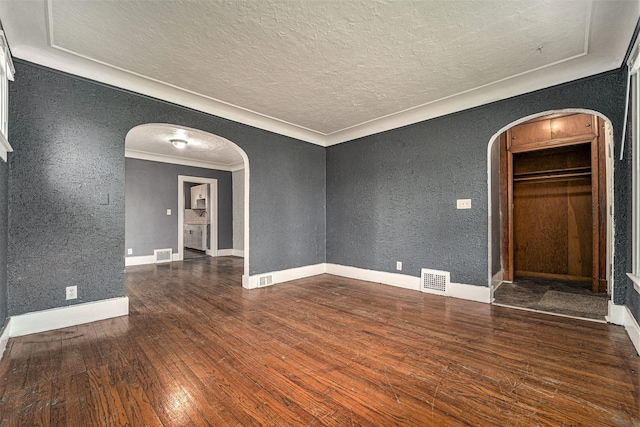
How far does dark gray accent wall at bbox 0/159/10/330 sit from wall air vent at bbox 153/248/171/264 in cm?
440

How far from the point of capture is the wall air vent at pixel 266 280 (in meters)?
4.18

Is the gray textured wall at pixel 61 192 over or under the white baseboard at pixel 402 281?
over

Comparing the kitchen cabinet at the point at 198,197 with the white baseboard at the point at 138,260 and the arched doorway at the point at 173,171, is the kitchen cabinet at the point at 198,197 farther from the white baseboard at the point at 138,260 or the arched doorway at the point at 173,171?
the white baseboard at the point at 138,260

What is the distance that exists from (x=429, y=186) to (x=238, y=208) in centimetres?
558

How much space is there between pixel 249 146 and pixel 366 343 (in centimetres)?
317

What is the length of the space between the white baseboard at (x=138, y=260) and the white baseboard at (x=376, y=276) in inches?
173

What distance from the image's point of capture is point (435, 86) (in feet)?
10.5

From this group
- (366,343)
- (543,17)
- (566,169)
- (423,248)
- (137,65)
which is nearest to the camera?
(543,17)

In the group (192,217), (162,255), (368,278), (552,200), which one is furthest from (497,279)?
(192,217)

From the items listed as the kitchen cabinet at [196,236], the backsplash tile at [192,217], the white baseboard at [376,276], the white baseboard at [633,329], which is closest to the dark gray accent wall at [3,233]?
the white baseboard at [376,276]

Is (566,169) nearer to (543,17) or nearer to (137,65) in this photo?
(543,17)

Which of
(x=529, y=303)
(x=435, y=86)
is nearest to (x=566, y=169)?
(x=529, y=303)

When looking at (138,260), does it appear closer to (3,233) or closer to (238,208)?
(238,208)

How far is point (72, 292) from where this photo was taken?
2.70 m
